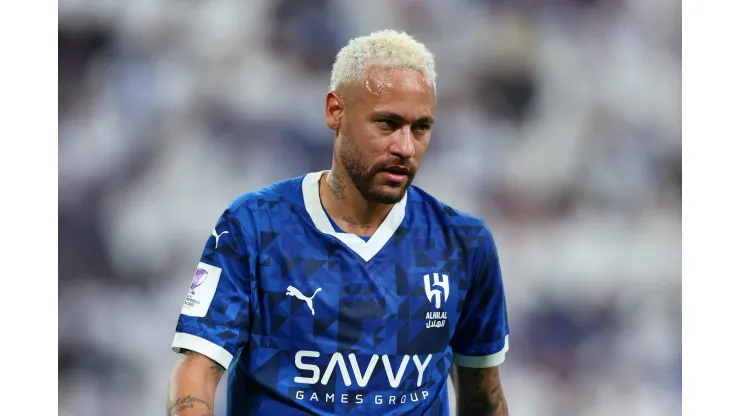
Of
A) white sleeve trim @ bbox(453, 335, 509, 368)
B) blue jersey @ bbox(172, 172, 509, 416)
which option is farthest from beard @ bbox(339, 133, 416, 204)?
white sleeve trim @ bbox(453, 335, 509, 368)

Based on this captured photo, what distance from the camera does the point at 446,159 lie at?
8.69ft

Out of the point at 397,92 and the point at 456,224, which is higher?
the point at 397,92

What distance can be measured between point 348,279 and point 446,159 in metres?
1.11

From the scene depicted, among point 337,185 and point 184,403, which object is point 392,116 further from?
point 184,403

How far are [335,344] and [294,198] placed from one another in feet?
1.02

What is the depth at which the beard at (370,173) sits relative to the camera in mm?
1562

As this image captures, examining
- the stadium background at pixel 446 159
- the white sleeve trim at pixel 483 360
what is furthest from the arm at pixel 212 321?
the stadium background at pixel 446 159

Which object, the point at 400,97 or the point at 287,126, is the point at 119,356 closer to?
the point at 287,126

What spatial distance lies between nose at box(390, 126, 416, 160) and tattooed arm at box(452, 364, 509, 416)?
0.54 m

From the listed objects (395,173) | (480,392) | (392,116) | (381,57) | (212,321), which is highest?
(381,57)

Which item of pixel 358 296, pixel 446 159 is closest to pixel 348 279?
pixel 358 296

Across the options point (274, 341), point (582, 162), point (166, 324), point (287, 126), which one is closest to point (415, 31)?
point (287, 126)

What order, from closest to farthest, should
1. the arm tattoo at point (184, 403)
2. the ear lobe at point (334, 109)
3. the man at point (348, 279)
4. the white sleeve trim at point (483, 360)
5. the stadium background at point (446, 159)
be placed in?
the arm tattoo at point (184, 403) → the man at point (348, 279) → the ear lobe at point (334, 109) → the white sleeve trim at point (483, 360) → the stadium background at point (446, 159)

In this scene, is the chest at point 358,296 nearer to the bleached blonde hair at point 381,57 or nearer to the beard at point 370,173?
the beard at point 370,173
